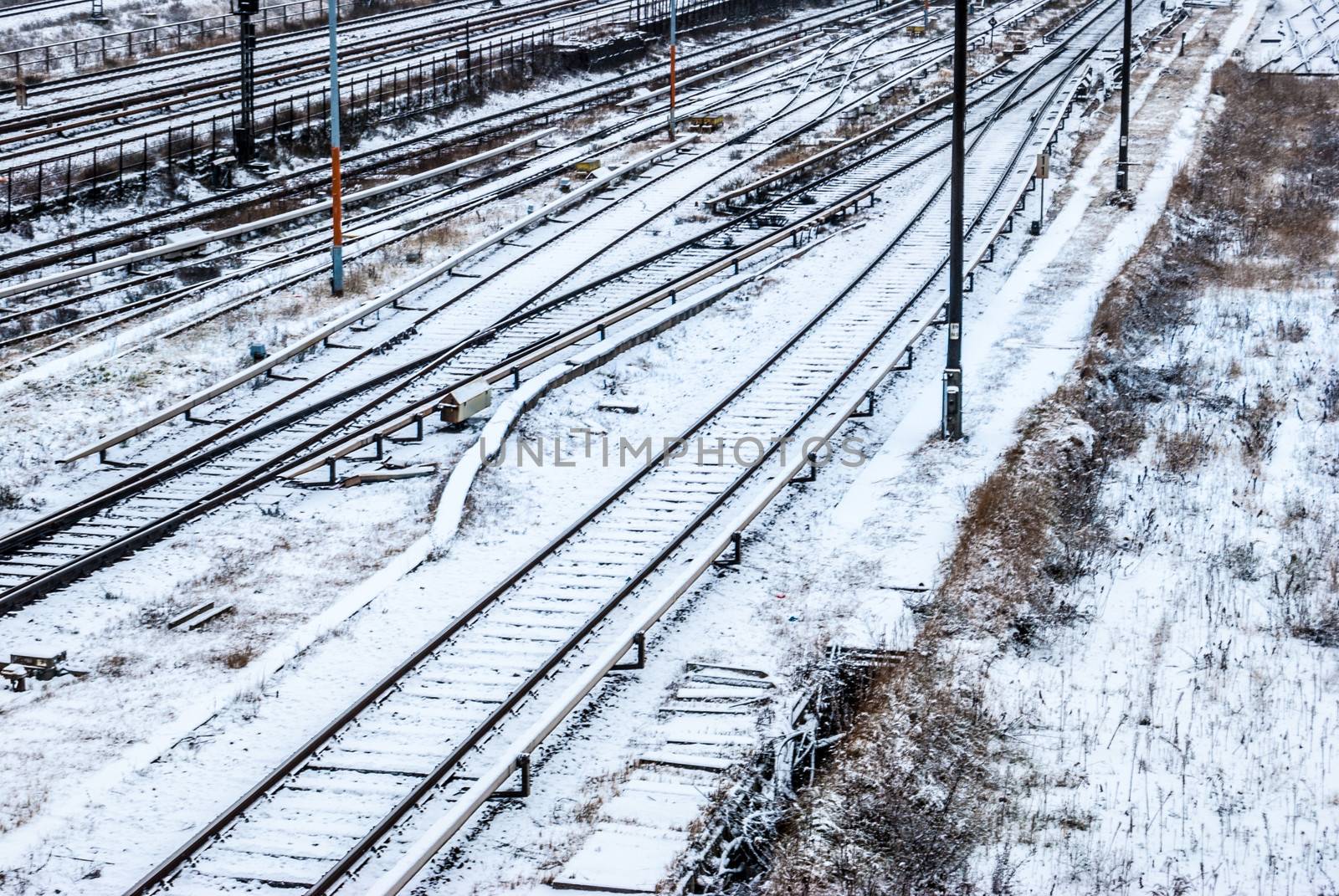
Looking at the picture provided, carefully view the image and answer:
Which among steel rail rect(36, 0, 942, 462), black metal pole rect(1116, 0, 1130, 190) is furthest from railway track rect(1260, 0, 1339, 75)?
steel rail rect(36, 0, 942, 462)

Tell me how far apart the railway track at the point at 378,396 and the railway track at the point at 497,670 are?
12.0 feet

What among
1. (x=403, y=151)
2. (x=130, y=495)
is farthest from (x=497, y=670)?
(x=403, y=151)

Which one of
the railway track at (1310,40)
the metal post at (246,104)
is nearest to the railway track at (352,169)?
the metal post at (246,104)

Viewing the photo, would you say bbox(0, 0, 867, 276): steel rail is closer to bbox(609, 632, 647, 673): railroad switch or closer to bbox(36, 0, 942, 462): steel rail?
bbox(36, 0, 942, 462): steel rail

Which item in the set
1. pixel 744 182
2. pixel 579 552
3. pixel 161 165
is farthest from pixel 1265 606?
pixel 161 165

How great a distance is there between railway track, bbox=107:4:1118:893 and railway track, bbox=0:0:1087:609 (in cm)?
366

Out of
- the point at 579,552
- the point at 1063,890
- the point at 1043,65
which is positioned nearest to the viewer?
the point at 1063,890

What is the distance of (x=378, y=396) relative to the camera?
67.8ft

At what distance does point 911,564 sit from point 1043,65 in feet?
137

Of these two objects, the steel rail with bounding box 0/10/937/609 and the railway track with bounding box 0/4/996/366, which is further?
the railway track with bounding box 0/4/996/366

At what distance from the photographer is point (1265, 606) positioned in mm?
14750

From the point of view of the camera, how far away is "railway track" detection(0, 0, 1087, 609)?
1602 centimetres

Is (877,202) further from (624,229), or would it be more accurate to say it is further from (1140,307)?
(1140,307)

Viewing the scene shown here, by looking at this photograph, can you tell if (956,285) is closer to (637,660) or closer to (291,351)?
(637,660)
